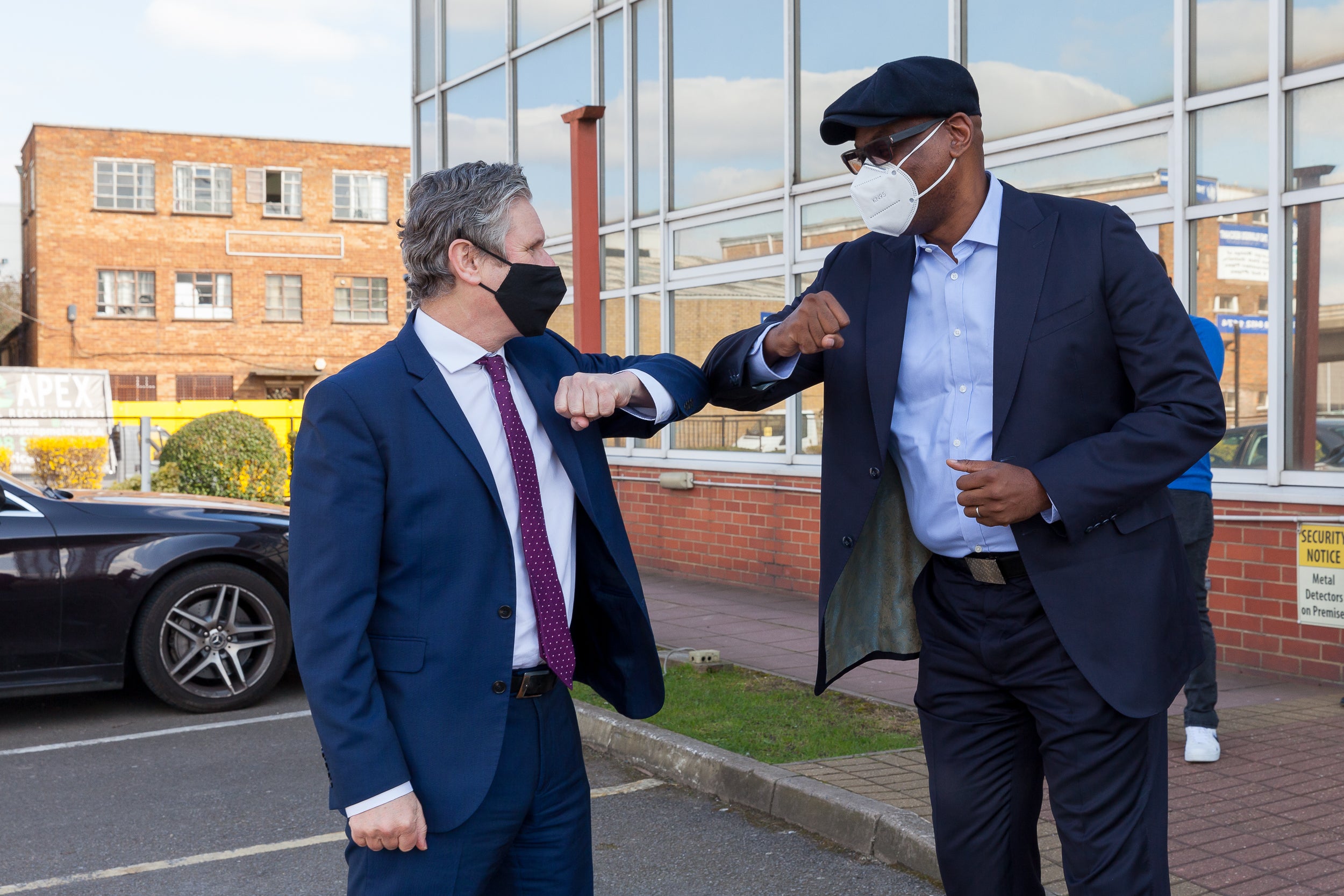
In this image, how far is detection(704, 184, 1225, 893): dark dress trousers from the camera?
2330 mm

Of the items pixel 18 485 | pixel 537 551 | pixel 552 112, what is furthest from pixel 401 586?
pixel 552 112

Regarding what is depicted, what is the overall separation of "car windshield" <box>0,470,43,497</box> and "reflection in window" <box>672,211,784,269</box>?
20.5 ft

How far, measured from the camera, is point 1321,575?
233 inches

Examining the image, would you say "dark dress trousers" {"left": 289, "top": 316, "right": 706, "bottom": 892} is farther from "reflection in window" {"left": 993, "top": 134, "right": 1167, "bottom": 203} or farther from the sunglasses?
"reflection in window" {"left": 993, "top": 134, "right": 1167, "bottom": 203}

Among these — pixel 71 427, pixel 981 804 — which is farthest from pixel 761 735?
pixel 71 427

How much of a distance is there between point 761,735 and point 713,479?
5841mm

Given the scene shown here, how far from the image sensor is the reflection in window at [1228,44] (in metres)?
7.18

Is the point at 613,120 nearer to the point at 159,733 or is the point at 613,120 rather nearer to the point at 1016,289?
the point at 159,733

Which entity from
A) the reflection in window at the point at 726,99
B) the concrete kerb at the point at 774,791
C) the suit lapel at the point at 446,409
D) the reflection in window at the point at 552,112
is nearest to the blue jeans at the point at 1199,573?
the concrete kerb at the point at 774,791

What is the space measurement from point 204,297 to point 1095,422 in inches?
1662

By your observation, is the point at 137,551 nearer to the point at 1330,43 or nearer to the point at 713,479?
the point at 713,479

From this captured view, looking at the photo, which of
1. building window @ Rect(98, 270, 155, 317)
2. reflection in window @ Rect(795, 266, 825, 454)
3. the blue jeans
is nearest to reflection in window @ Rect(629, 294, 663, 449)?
reflection in window @ Rect(795, 266, 825, 454)

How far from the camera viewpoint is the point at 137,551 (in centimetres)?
659

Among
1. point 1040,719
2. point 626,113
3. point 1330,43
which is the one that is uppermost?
point 626,113
